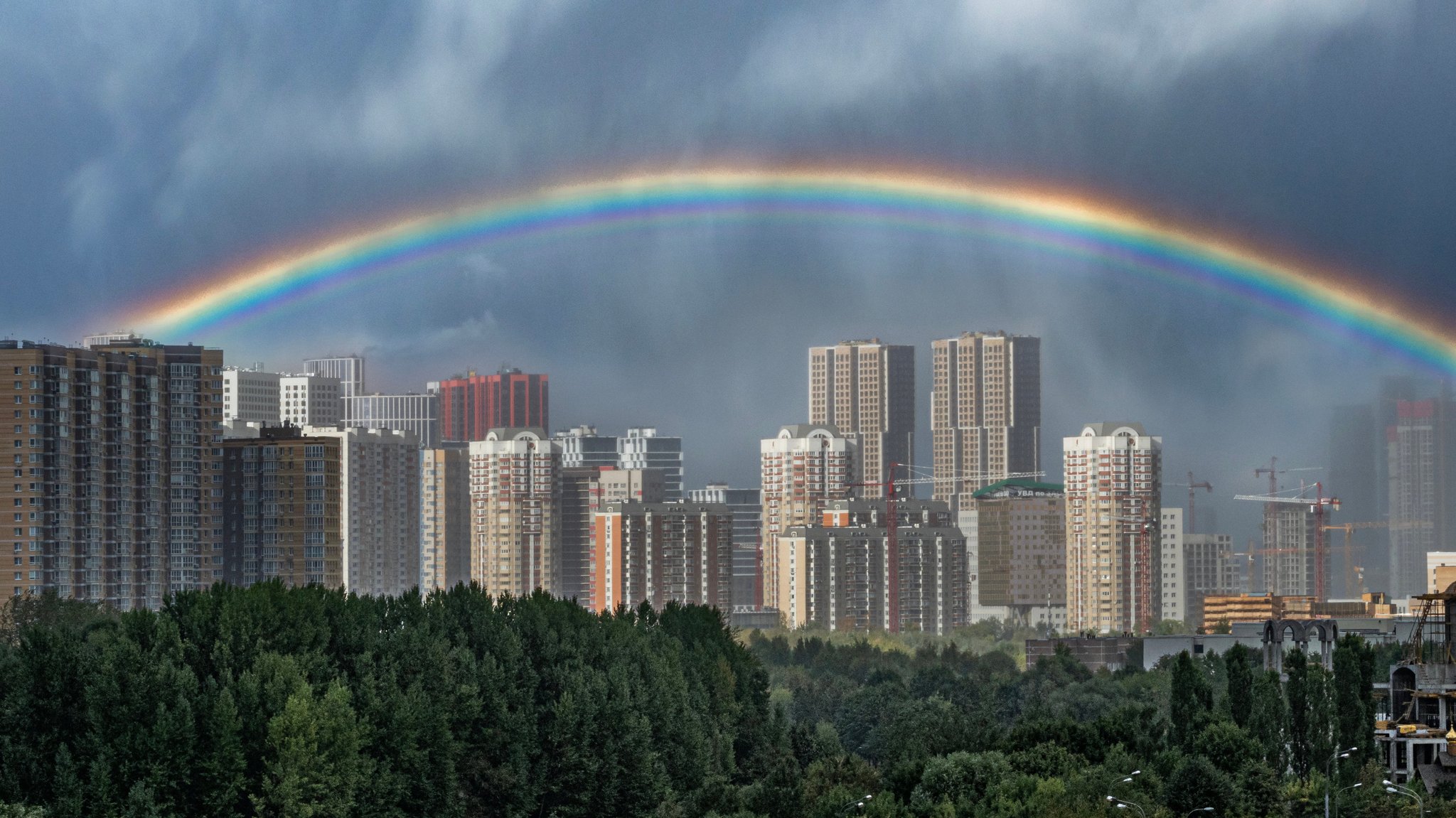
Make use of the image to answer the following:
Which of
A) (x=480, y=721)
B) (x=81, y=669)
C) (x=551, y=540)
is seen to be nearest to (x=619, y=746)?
(x=480, y=721)

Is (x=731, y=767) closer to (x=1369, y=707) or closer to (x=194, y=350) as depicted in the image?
(x=1369, y=707)

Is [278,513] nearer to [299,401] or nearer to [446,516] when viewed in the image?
[446,516]

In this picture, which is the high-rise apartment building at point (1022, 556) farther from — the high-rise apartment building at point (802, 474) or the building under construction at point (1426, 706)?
the building under construction at point (1426, 706)

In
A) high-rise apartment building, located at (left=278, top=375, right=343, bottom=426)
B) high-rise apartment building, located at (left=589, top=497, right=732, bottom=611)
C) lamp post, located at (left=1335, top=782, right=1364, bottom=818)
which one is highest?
high-rise apartment building, located at (left=278, top=375, right=343, bottom=426)

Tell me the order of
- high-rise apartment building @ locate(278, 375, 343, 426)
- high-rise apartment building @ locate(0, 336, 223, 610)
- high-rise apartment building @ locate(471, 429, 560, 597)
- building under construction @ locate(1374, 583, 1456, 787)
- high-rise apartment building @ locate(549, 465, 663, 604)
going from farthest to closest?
high-rise apartment building @ locate(278, 375, 343, 426) < high-rise apartment building @ locate(549, 465, 663, 604) < high-rise apartment building @ locate(471, 429, 560, 597) < high-rise apartment building @ locate(0, 336, 223, 610) < building under construction @ locate(1374, 583, 1456, 787)

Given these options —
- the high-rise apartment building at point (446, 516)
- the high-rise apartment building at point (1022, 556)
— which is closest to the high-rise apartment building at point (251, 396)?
the high-rise apartment building at point (446, 516)

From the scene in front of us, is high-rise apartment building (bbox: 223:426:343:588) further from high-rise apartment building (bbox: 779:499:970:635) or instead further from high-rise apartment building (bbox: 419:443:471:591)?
high-rise apartment building (bbox: 419:443:471:591)

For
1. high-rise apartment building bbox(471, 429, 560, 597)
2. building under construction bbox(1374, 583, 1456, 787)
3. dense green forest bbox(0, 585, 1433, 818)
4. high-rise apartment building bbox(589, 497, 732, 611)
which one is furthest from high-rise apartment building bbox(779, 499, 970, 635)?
building under construction bbox(1374, 583, 1456, 787)
